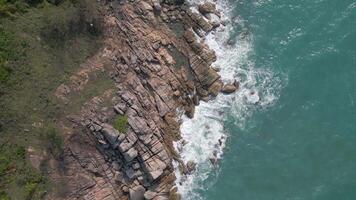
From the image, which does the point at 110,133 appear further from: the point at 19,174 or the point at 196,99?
the point at 196,99

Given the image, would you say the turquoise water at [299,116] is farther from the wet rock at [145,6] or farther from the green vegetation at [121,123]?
the green vegetation at [121,123]

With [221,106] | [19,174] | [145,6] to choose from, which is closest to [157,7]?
[145,6]

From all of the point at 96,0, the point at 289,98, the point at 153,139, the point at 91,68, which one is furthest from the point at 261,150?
the point at 96,0

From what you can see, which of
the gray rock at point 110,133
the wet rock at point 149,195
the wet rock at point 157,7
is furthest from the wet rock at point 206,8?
the wet rock at point 149,195

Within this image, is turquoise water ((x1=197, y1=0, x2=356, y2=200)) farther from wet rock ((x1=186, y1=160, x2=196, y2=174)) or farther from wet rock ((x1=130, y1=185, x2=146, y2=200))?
wet rock ((x1=130, y1=185, x2=146, y2=200))

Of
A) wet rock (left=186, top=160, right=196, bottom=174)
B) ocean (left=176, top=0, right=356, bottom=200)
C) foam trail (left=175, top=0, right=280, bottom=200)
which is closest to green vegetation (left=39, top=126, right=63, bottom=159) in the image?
foam trail (left=175, top=0, right=280, bottom=200)

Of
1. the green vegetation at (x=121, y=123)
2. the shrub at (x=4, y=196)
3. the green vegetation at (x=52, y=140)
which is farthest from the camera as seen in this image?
the green vegetation at (x=121, y=123)
